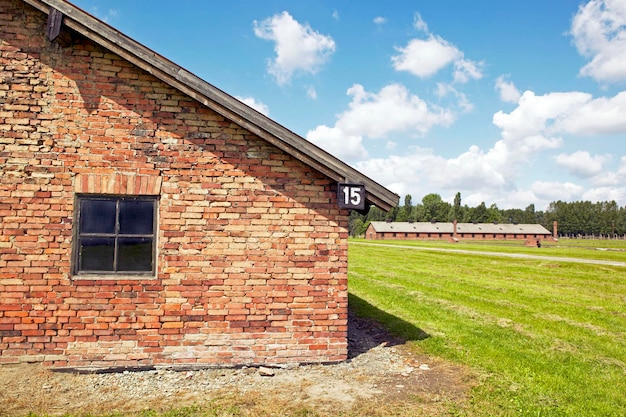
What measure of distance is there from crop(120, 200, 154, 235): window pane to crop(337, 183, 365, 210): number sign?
2.80 m

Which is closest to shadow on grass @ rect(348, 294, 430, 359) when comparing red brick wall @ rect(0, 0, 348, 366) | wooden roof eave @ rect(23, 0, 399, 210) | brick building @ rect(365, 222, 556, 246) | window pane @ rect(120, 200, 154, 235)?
red brick wall @ rect(0, 0, 348, 366)

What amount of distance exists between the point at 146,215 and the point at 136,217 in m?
0.14

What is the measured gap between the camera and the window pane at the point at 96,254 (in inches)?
235

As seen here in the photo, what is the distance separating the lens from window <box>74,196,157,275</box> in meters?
5.98

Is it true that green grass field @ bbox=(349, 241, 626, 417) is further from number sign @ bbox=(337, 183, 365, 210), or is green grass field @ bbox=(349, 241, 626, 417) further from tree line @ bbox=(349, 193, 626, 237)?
tree line @ bbox=(349, 193, 626, 237)

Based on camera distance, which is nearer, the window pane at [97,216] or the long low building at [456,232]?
the window pane at [97,216]

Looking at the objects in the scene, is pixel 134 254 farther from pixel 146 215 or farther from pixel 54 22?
pixel 54 22

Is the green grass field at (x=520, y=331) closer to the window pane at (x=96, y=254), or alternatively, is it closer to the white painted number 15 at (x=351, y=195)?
the white painted number 15 at (x=351, y=195)

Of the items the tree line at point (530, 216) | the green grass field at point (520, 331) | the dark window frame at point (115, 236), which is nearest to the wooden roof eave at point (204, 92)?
the dark window frame at point (115, 236)

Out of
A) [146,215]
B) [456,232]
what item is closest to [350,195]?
[146,215]

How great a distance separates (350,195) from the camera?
20.8 feet

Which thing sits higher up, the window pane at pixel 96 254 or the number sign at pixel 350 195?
the number sign at pixel 350 195

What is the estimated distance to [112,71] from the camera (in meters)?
6.07

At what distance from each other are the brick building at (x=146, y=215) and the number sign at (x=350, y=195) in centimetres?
15
